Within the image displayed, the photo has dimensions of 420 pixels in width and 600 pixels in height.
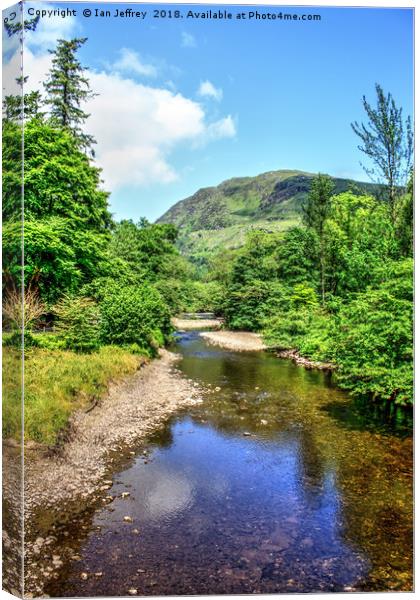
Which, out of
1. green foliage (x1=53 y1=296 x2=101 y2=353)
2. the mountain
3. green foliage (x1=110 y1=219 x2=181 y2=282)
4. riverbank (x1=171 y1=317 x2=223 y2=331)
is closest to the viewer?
the mountain

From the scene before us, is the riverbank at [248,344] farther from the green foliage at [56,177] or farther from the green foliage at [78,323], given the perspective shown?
the green foliage at [56,177]

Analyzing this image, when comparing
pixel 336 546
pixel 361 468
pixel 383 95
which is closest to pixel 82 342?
pixel 361 468

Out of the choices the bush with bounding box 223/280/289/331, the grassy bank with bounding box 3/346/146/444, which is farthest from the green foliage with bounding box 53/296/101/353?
the bush with bounding box 223/280/289/331

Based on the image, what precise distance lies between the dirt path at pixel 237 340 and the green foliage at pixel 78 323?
324 inches

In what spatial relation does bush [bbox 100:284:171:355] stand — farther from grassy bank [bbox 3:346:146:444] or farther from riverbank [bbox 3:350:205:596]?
riverbank [bbox 3:350:205:596]

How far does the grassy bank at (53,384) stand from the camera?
3.92 m

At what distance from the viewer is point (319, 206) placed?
8.45 metres

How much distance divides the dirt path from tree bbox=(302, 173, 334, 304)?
8.14 m

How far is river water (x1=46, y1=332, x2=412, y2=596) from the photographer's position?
4.03 meters

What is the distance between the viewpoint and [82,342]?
9.62 m

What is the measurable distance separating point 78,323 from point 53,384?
5.54ft

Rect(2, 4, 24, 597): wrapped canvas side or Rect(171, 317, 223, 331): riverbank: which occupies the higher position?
Rect(2, 4, 24, 597): wrapped canvas side

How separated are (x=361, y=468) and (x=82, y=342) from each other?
618 centimetres

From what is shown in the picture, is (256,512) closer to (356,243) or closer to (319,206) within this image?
(356,243)
